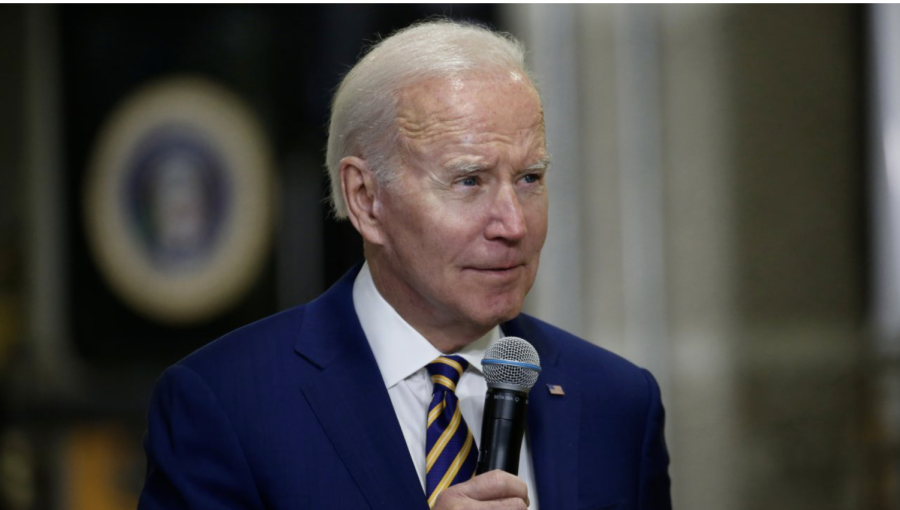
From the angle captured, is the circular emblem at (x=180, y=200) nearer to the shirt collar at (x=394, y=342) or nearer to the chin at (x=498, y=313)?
the shirt collar at (x=394, y=342)

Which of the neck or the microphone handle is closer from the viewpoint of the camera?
the microphone handle

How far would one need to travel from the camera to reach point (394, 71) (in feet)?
6.88

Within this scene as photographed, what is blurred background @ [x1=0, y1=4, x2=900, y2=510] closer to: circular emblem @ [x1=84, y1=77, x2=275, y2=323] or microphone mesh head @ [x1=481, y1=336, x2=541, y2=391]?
circular emblem @ [x1=84, y1=77, x2=275, y2=323]

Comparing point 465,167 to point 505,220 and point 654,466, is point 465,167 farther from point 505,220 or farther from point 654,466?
point 654,466

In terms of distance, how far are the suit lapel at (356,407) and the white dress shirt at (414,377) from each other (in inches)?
1.4

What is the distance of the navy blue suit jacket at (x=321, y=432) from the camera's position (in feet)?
6.33

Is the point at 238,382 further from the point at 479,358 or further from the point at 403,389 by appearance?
the point at 479,358

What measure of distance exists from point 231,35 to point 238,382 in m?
2.80

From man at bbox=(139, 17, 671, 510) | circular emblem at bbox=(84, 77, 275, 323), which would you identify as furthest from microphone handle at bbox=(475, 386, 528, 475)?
circular emblem at bbox=(84, 77, 275, 323)

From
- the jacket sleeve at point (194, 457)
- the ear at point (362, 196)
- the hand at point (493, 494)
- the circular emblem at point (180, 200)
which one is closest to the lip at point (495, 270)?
the ear at point (362, 196)

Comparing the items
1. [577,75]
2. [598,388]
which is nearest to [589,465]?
[598,388]

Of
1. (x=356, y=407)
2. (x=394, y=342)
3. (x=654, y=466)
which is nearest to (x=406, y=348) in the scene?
(x=394, y=342)

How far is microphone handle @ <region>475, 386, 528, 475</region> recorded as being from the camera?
1.77 meters

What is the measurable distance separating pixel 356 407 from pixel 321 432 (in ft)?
0.26
